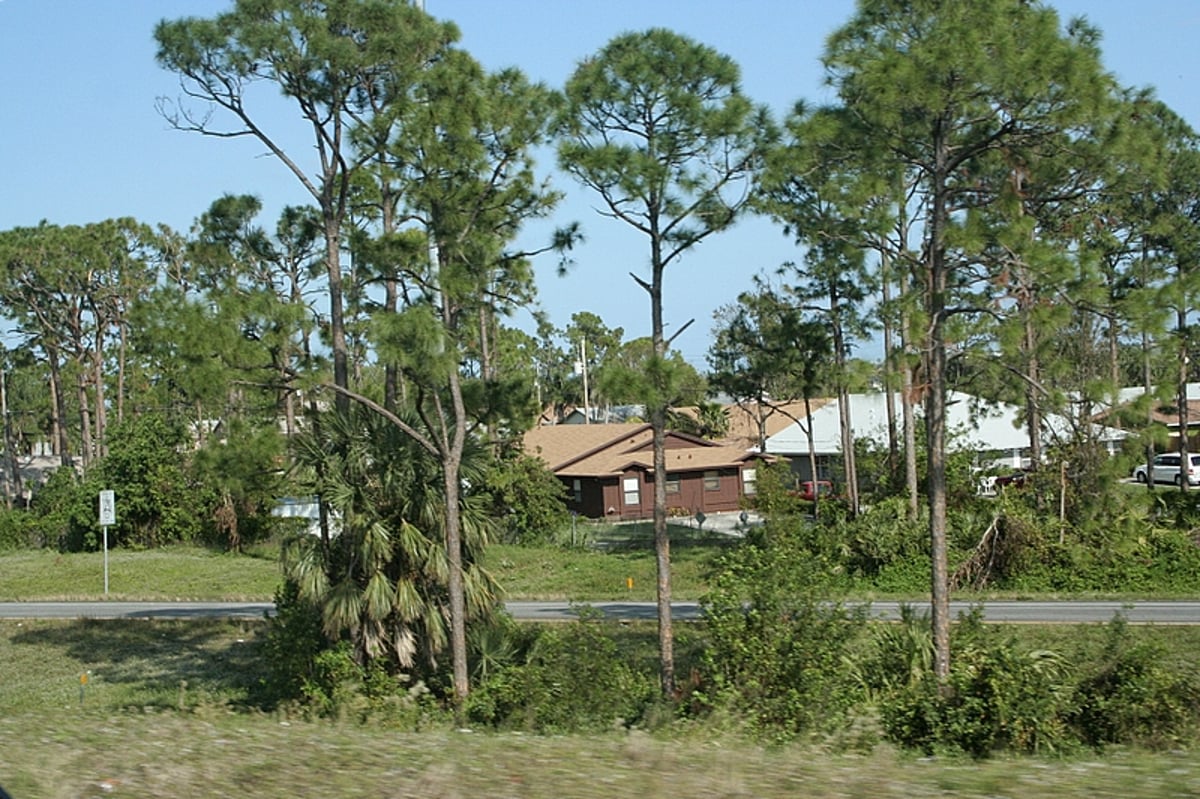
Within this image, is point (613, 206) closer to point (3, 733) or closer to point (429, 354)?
point (429, 354)

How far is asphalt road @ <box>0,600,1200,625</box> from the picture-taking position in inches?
946

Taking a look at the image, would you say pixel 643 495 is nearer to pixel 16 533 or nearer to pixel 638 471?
pixel 638 471

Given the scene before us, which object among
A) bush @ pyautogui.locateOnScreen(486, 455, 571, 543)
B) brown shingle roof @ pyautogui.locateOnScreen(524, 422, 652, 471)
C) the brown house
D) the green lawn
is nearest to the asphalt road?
the green lawn

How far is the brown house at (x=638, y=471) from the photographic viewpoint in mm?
51750

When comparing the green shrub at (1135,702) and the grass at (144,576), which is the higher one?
the grass at (144,576)

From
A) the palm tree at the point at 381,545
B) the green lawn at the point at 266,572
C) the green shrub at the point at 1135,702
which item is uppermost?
the palm tree at the point at 381,545

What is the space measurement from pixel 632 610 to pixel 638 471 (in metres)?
24.3

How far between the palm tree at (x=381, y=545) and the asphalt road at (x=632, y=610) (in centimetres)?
234

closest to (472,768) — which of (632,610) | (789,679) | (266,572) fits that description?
(789,679)

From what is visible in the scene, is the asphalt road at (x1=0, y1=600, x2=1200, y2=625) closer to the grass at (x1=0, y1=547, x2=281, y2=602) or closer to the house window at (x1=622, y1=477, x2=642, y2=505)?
the grass at (x1=0, y1=547, x2=281, y2=602)

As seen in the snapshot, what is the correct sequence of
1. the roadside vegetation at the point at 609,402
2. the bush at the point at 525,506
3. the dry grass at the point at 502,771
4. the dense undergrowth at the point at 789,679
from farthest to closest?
1. the bush at the point at 525,506
2. the dense undergrowth at the point at 789,679
3. the roadside vegetation at the point at 609,402
4. the dry grass at the point at 502,771

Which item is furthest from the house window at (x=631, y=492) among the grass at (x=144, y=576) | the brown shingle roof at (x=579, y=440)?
the grass at (x=144, y=576)

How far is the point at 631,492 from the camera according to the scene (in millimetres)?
51969

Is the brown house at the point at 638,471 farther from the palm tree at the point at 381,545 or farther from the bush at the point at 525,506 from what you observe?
the palm tree at the point at 381,545
